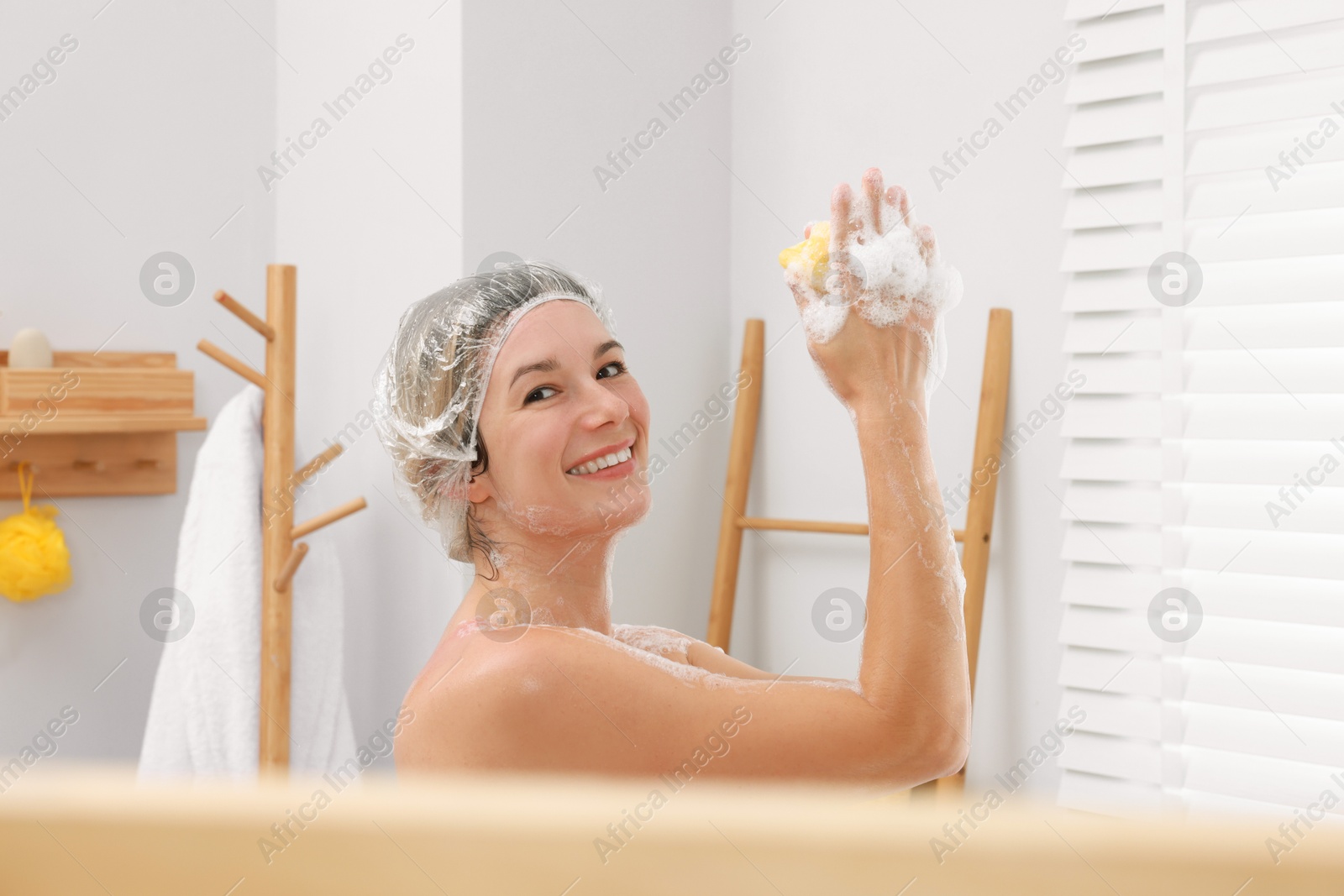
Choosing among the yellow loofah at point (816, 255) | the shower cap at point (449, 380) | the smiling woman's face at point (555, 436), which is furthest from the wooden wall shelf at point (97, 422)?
the yellow loofah at point (816, 255)

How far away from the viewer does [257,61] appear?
170 cm

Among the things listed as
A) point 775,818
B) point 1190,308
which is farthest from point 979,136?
point 775,818

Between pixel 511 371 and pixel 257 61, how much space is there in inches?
42.7

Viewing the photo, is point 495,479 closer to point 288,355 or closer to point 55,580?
point 288,355

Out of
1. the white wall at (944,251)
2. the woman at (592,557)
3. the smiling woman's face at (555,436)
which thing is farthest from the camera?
the white wall at (944,251)

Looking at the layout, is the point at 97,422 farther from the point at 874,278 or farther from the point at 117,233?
the point at 874,278

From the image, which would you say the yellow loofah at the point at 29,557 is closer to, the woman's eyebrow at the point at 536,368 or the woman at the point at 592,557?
the woman at the point at 592,557

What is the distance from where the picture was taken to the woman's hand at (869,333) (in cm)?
77

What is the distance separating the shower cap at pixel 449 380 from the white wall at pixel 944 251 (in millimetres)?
769

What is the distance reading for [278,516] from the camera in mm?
1422

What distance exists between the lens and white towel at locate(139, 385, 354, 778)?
1419 mm

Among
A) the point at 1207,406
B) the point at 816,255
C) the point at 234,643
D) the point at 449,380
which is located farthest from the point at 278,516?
the point at 1207,406

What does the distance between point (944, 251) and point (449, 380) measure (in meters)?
0.92

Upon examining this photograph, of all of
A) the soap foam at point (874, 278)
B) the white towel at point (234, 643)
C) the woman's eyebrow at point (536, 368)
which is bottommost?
the white towel at point (234, 643)
